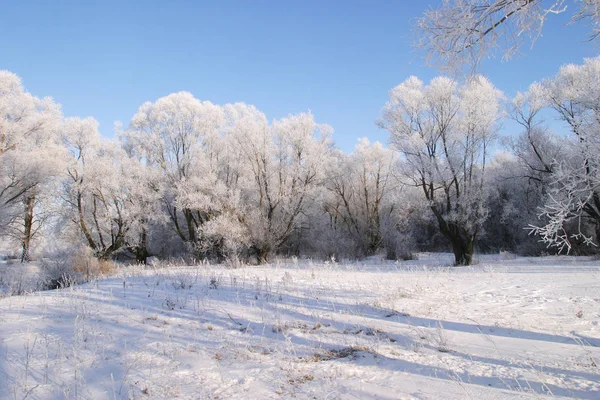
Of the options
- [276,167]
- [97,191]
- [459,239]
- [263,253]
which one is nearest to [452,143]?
[459,239]

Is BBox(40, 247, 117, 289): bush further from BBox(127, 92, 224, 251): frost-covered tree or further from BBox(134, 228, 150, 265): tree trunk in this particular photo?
BBox(134, 228, 150, 265): tree trunk

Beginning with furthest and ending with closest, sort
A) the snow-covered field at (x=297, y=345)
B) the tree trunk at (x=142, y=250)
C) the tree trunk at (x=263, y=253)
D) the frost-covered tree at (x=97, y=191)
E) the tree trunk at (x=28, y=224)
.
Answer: the tree trunk at (x=142, y=250)
the frost-covered tree at (x=97, y=191)
the tree trunk at (x=263, y=253)
the tree trunk at (x=28, y=224)
the snow-covered field at (x=297, y=345)

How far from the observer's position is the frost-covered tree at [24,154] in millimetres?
18734

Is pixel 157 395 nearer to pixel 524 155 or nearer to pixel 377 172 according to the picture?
pixel 524 155

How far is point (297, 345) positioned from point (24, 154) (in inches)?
833

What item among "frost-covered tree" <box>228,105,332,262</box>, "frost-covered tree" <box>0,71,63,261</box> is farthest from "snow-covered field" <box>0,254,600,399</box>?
"frost-covered tree" <box>0,71,63,261</box>

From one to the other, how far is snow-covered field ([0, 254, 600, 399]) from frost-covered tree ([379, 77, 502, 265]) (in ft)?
36.0

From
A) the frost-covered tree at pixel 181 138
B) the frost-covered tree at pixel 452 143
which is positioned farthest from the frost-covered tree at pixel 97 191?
the frost-covered tree at pixel 452 143

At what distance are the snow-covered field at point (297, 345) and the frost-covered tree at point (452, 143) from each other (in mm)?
10985

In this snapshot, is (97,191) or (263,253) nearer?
(263,253)

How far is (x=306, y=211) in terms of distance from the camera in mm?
28000

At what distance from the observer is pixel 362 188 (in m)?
32.4

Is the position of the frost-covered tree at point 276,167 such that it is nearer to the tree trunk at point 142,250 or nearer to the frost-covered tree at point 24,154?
the tree trunk at point 142,250

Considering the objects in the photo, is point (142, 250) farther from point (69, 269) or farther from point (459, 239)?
point (459, 239)
